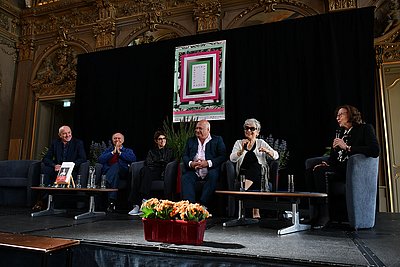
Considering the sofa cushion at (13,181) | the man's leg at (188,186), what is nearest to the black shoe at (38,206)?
the sofa cushion at (13,181)

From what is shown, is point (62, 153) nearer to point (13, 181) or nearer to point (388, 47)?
point (13, 181)

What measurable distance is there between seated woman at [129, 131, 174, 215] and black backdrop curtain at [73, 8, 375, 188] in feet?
3.96

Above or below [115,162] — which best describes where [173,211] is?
below

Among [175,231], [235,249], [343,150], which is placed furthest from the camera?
[343,150]

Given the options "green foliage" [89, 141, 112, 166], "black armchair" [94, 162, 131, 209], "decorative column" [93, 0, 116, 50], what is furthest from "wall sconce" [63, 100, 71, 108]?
"black armchair" [94, 162, 131, 209]

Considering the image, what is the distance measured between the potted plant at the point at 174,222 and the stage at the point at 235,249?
0.18ft

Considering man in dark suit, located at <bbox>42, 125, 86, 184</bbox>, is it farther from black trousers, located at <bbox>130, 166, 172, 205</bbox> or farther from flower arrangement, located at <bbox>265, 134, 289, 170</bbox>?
flower arrangement, located at <bbox>265, 134, 289, 170</bbox>

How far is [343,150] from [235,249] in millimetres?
1688

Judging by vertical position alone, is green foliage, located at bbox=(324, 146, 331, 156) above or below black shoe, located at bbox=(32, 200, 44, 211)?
above

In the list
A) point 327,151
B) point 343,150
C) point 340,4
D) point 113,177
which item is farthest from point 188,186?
point 340,4

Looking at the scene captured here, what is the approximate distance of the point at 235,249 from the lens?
1.80 metres

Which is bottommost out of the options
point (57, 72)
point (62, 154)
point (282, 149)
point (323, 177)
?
point (323, 177)

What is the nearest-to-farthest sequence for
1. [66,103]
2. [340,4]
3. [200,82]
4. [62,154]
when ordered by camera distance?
[62,154] → [340,4] → [200,82] → [66,103]

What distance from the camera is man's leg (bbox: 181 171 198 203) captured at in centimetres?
354
